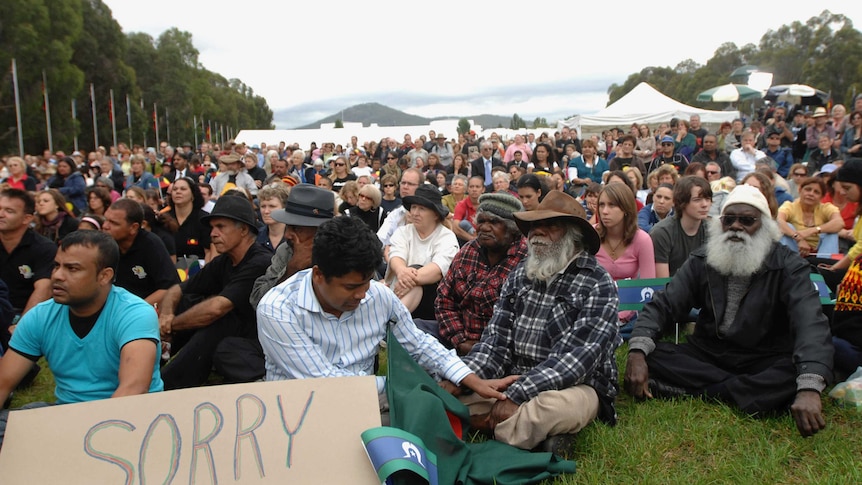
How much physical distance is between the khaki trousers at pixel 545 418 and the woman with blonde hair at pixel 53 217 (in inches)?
255

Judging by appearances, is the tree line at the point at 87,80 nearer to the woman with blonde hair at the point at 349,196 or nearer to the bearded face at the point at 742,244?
the woman with blonde hair at the point at 349,196

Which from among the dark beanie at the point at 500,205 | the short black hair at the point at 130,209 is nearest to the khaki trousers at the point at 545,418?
the dark beanie at the point at 500,205

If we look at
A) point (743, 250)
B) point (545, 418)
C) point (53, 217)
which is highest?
point (53, 217)

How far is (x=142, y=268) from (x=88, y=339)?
6.80 feet

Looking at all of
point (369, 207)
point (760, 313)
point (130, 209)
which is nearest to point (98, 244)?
point (130, 209)

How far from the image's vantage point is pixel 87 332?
329 centimetres

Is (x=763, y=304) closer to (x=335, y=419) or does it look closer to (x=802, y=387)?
(x=802, y=387)

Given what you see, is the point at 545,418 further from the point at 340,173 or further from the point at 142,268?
the point at 340,173

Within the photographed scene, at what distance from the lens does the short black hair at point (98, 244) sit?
325cm

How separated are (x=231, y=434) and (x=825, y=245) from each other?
647 cm

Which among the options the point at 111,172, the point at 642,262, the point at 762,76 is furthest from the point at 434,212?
the point at 762,76

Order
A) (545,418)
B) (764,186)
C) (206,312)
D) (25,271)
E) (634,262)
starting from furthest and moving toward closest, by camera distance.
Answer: (764,186), (25,271), (634,262), (206,312), (545,418)

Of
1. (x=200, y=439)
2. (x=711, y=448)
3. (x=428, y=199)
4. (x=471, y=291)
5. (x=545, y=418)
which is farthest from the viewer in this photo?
(x=428, y=199)

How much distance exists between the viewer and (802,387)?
362cm
